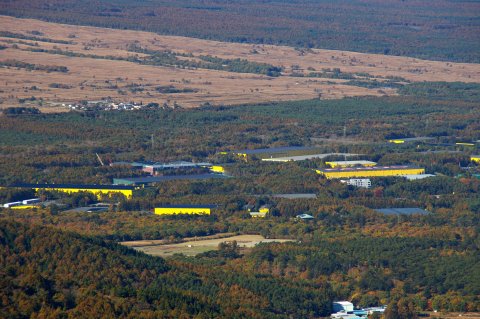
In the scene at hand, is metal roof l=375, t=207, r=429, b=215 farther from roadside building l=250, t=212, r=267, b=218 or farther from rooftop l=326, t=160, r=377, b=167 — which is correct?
rooftop l=326, t=160, r=377, b=167

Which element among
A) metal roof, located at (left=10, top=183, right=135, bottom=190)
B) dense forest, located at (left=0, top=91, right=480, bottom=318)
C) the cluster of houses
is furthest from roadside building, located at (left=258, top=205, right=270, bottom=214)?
the cluster of houses

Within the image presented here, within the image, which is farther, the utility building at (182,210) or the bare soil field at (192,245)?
the utility building at (182,210)

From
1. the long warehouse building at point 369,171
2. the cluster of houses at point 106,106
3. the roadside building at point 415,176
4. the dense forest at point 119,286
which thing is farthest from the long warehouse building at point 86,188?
the cluster of houses at point 106,106

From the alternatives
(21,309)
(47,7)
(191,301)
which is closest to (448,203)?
(191,301)

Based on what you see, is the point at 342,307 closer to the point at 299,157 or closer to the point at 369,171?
the point at 369,171

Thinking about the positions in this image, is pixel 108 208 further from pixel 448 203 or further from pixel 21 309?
pixel 21 309

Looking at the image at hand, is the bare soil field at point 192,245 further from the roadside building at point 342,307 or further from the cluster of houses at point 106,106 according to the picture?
the cluster of houses at point 106,106

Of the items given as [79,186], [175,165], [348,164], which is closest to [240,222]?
[79,186]
